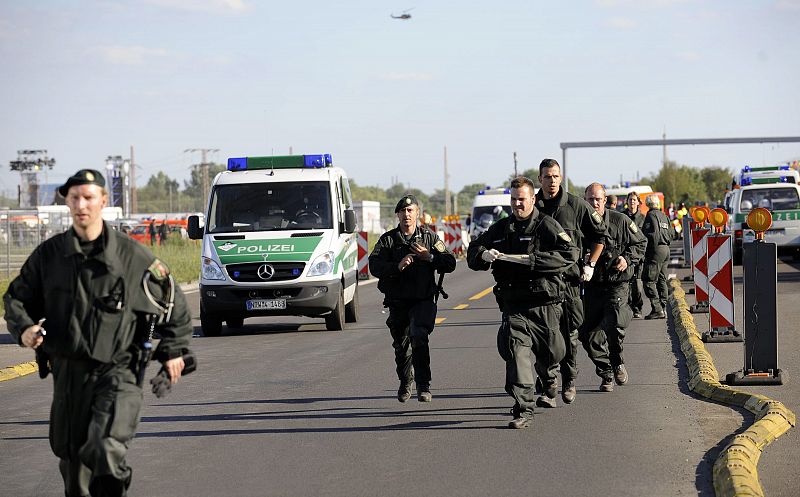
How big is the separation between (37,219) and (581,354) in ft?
89.8

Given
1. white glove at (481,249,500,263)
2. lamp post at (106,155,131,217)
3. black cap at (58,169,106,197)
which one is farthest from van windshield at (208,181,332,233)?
lamp post at (106,155,131,217)

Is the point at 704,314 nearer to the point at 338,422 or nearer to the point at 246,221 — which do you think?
the point at 246,221

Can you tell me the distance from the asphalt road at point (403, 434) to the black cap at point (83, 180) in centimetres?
226

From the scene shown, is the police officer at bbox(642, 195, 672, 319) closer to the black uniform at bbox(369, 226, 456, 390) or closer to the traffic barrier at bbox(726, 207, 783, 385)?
the traffic barrier at bbox(726, 207, 783, 385)

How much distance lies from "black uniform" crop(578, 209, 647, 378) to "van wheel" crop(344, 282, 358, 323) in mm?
8041

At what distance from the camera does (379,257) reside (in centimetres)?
1061

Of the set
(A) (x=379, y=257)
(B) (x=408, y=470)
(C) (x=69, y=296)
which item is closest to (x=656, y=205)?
(A) (x=379, y=257)

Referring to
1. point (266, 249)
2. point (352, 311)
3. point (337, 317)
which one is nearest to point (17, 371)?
point (266, 249)

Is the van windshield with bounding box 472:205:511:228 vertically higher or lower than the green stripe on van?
lower

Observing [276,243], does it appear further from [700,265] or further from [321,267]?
[700,265]

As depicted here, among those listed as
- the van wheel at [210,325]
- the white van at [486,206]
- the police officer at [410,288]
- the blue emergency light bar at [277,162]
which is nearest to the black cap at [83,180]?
the police officer at [410,288]

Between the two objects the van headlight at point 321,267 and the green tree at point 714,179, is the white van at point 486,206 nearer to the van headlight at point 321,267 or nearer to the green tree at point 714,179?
the van headlight at point 321,267

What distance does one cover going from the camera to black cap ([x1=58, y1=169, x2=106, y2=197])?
582 centimetres

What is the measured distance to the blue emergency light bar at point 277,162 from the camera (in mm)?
18906
